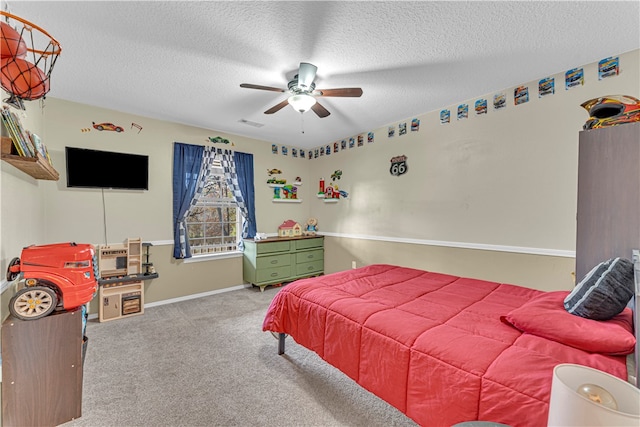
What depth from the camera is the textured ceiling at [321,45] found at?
1.67 m

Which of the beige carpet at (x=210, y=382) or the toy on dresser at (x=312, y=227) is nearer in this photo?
the beige carpet at (x=210, y=382)

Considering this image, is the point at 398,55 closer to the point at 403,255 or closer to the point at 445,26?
the point at 445,26

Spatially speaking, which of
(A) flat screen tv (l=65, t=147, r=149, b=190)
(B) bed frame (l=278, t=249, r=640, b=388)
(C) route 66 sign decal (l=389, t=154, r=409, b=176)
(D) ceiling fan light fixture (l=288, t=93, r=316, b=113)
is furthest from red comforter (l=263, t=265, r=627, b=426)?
(A) flat screen tv (l=65, t=147, r=149, b=190)

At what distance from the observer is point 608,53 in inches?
82.6

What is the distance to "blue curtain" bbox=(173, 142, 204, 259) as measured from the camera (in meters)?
3.71

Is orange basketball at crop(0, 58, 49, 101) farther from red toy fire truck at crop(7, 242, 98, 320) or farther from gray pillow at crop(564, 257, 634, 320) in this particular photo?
gray pillow at crop(564, 257, 634, 320)

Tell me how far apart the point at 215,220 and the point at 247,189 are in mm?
730

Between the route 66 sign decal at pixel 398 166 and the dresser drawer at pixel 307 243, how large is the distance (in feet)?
6.06

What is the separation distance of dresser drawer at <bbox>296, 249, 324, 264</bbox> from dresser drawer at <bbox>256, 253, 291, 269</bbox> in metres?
0.20

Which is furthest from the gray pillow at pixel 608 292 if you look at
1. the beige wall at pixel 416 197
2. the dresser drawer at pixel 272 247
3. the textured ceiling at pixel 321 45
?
the dresser drawer at pixel 272 247

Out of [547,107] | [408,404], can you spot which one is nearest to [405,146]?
[547,107]

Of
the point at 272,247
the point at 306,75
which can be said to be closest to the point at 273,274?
the point at 272,247

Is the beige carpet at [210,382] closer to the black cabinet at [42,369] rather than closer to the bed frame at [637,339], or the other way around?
the black cabinet at [42,369]

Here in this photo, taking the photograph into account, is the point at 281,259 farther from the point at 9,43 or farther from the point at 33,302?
the point at 9,43
